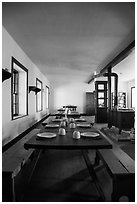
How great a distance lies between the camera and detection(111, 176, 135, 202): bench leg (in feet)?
5.63

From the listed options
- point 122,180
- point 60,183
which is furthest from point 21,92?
point 122,180

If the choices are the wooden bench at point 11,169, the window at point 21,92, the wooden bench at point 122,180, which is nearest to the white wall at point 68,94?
the window at point 21,92

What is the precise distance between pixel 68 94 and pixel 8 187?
10.4 m

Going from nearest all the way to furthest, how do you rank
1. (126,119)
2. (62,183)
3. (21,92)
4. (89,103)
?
(62,183), (21,92), (126,119), (89,103)

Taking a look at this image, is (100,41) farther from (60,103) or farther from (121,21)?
(60,103)

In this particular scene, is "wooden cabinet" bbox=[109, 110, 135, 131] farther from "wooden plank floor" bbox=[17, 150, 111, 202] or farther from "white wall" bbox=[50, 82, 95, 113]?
"white wall" bbox=[50, 82, 95, 113]

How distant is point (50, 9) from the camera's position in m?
2.63

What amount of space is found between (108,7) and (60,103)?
A: 967cm

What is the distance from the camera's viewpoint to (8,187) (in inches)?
68.1

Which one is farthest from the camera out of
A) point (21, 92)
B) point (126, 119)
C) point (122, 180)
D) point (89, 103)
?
point (89, 103)

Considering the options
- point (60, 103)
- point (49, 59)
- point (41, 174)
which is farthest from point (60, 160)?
point (60, 103)

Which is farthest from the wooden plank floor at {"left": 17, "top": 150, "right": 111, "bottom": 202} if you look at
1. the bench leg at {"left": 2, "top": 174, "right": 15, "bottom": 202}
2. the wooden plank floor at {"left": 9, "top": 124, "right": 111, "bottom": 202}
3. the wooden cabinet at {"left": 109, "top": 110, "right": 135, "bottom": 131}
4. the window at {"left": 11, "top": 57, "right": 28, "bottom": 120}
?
the wooden cabinet at {"left": 109, "top": 110, "right": 135, "bottom": 131}

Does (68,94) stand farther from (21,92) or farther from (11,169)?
(11,169)

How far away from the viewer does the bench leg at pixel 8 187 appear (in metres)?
1.71
